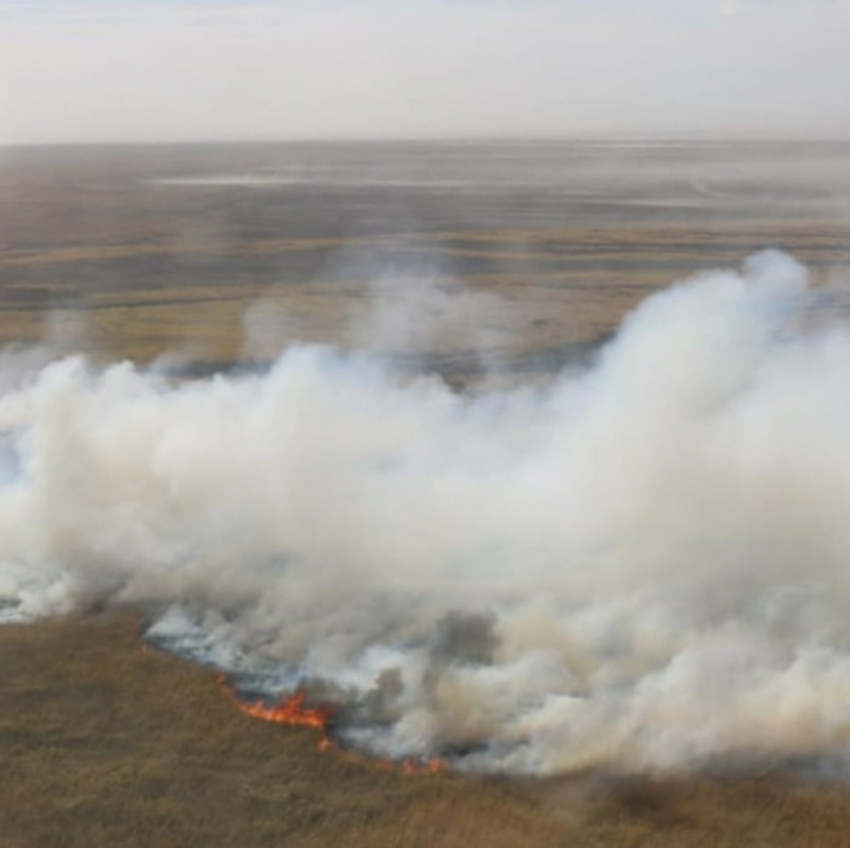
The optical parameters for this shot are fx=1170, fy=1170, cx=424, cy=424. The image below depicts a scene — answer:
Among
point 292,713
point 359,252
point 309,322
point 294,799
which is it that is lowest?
point 294,799

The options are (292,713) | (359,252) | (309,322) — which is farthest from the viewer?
(359,252)

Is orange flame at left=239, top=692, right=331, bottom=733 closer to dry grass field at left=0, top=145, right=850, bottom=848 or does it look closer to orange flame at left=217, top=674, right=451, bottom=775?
orange flame at left=217, top=674, right=451, bottom=775

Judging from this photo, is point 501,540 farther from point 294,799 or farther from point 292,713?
point 294,799

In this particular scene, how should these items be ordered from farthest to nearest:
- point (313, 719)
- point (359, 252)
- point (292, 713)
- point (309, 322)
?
point (359, 252), point (309, 322), point (292, 713), point (313, 719)

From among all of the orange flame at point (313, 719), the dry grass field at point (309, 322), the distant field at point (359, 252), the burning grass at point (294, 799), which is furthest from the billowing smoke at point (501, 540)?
the distant field at point (359, 252)

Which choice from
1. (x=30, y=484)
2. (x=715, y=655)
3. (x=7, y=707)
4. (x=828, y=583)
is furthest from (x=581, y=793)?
(x=30, y=484)

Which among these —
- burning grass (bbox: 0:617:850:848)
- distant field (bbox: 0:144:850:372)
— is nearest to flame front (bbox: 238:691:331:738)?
burning grass (bbox: 0:617:850:848)

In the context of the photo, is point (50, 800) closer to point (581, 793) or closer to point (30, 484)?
point (581, 793)

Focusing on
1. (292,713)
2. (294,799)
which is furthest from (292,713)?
(294,799)
